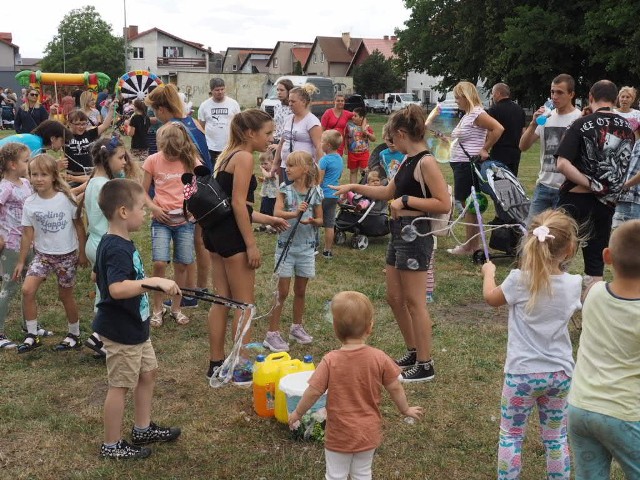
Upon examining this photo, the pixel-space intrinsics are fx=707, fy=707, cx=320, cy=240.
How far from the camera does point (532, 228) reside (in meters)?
3.29

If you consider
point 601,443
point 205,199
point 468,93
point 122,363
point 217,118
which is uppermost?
point 468,93

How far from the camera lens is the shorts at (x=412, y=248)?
470 cm

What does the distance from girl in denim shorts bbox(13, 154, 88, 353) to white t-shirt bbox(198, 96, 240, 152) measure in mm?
4232

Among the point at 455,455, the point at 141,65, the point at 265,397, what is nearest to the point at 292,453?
the point at 265,397

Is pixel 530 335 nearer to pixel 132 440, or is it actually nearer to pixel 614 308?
pixel 614 308

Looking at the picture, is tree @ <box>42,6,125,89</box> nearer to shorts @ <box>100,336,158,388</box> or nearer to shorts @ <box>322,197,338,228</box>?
shorts @ <box>322,197,338,228</box>

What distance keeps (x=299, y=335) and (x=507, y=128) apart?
4.22 metres

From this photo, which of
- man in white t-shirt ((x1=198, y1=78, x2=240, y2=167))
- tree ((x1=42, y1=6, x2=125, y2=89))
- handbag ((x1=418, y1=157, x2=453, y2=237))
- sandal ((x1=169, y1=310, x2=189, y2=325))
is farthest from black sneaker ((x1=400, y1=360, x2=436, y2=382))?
tree ((x1=42, y1=6, x2=125, y2=89))

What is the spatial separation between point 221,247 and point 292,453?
4.70 ft

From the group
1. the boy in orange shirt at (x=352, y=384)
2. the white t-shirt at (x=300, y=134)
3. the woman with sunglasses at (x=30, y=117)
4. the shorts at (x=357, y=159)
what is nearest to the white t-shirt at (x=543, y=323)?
the boy in orange shirt at (x=352, y=384)

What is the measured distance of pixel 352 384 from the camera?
3.11 meters

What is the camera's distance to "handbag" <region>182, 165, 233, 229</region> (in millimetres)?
4465

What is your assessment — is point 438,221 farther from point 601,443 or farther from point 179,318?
point 179,318

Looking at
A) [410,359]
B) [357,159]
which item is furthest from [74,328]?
[357,159]
